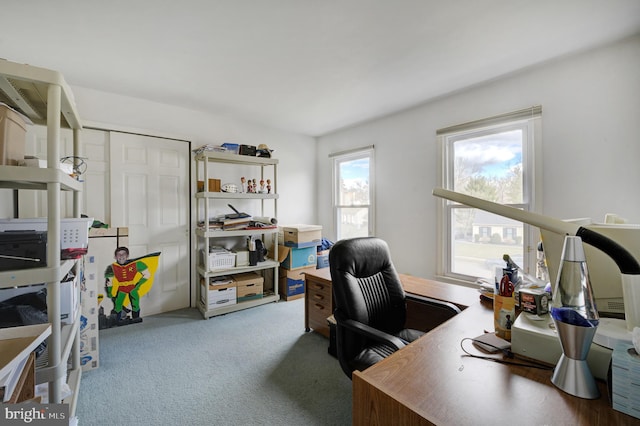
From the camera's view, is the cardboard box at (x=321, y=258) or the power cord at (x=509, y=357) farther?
the cardboard box at (x=321, y=258)

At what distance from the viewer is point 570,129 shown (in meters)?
2.16

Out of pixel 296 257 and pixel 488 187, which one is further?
pixel 296 257

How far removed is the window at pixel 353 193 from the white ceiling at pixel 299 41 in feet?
3.97

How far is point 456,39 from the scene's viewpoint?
75.6 inches

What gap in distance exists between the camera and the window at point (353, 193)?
381cm

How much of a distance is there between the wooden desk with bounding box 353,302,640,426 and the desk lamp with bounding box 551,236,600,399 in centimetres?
4

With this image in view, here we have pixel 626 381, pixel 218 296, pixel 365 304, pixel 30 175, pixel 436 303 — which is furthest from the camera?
pixel 218 296

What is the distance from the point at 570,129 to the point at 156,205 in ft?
13.5

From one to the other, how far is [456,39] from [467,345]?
202 centimetres

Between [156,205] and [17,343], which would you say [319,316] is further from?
[156,205]

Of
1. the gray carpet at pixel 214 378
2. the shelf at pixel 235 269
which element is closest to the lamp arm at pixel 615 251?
the gray carpet at pixel 214 378

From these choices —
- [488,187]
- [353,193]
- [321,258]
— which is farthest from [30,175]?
[353,193]

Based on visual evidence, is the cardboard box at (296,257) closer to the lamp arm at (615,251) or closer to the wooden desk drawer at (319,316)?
the wooden desk drawer at (319,316)

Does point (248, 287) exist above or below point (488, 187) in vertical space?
below
